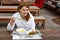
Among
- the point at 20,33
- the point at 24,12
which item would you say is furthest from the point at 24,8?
the point at 20,33

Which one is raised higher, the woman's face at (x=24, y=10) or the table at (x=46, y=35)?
the woman's face at (x=24, y=10)

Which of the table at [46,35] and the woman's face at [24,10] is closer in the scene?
the table at [46,35]

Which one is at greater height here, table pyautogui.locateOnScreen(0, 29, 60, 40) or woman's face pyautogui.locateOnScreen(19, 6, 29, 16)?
woman's face pyautogui.locateOnScreen(19, 6, 29, 16)

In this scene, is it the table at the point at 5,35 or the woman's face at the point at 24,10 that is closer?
the table at the point at 5,35

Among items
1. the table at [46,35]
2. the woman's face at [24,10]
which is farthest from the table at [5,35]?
→ the woman's face at [24,10]

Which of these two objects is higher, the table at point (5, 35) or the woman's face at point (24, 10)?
the woman's face at point (24, 10)

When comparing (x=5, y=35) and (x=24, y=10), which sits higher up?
(x=24, y=10)

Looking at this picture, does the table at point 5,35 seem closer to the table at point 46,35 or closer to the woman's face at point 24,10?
the table at point 46,35

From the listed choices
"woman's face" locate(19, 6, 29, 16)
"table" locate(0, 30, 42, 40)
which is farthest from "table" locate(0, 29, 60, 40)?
"woman's face" locate(19, 6, 29, 16)

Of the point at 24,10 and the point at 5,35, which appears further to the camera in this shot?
the point at 24,10

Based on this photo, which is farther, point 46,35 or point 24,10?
point 24,10

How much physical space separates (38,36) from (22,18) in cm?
62

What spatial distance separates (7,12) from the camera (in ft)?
19.6

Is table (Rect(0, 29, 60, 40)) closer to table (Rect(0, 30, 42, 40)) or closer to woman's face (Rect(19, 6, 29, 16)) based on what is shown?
table (Rect(0, 30, 42, 40))
